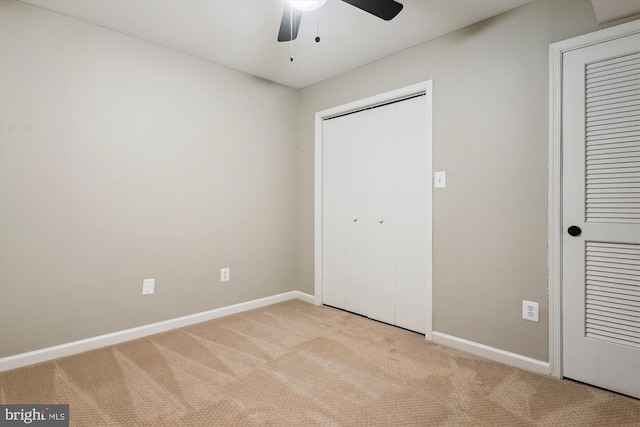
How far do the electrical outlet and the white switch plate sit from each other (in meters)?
2.73

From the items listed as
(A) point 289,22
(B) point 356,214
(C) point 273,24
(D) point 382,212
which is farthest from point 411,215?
(C) point 273,24

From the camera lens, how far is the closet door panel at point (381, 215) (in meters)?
2.86

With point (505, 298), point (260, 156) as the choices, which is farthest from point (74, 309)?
point (505, 298)

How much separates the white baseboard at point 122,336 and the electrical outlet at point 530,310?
1996 mm

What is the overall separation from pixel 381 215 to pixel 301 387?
159 cm

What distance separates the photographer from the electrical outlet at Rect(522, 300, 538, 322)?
2053mm

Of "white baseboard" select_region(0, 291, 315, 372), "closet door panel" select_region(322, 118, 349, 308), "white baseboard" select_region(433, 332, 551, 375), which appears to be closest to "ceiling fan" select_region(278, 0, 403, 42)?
"closet door panel" select_region(322, 118, 349, 308)

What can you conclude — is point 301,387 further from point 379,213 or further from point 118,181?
point 118,181

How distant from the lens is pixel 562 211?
6.44 feet

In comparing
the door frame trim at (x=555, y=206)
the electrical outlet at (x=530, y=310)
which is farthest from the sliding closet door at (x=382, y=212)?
the door frame trim at (x=555, y=206)

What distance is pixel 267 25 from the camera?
7.69 ft

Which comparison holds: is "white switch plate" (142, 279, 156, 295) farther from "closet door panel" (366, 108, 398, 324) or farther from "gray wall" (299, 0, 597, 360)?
"gray wall" (299, 0, 597, 360)

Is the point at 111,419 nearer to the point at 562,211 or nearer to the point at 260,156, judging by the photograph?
the point at 260,156

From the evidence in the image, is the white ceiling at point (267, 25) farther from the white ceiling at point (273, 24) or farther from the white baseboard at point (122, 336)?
the white baseboard at point (122, 336)
